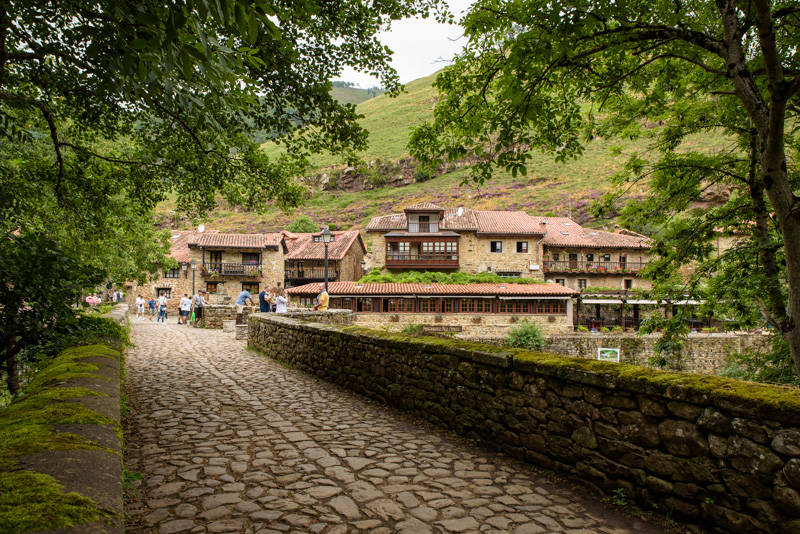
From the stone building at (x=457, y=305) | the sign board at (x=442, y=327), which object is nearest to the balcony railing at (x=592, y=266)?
the stone building at (x=457, y=305)

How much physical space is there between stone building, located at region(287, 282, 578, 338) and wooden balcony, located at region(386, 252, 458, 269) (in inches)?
251

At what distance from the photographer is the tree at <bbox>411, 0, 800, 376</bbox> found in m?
4.18

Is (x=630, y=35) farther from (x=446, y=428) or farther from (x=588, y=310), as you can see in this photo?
(x=588, y=310)

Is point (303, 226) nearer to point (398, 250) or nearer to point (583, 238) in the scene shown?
point (398, 250)

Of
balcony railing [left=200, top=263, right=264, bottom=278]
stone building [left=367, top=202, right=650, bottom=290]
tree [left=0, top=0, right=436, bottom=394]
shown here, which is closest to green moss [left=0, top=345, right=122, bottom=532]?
tree [left=0, top=0, right=436, bottom=394]

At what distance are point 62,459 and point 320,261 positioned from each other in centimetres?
4381

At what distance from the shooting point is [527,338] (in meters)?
27.3

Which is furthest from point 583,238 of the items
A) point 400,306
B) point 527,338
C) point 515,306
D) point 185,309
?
point 185,309

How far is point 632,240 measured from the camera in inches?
1647

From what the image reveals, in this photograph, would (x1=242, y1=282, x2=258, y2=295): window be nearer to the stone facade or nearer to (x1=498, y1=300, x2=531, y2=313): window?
the stone facade

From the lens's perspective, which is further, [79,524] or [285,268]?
[285,268]

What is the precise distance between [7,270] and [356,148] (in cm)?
483

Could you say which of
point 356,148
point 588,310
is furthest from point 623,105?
point 588,310

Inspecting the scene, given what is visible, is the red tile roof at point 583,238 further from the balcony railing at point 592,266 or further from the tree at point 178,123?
the tree at point 178,123
